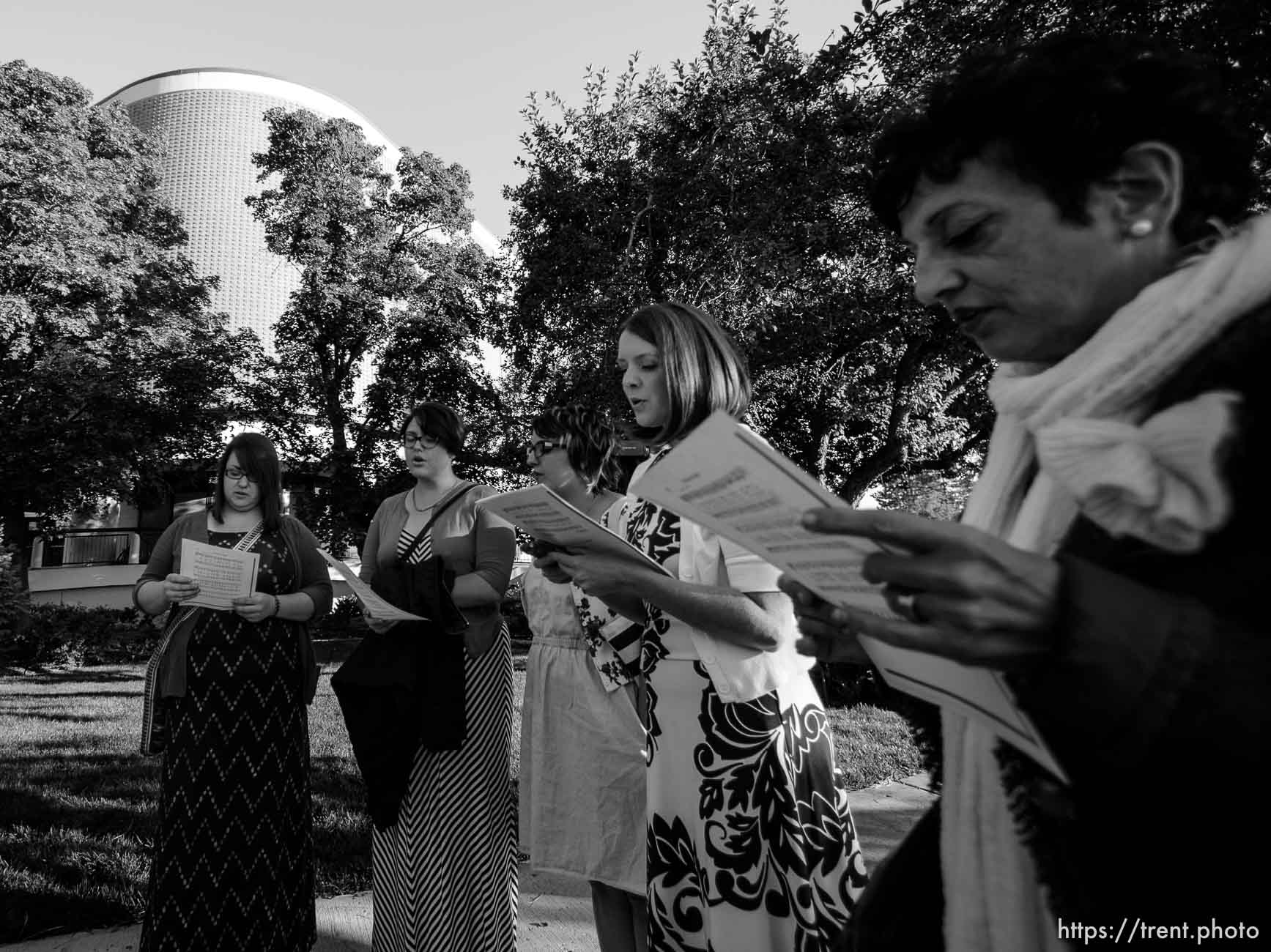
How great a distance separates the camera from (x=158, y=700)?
3215 mm

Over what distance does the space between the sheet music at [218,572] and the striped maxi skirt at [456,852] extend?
87 centimetres

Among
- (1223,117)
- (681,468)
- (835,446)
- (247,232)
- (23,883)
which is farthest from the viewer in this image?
(247,232)

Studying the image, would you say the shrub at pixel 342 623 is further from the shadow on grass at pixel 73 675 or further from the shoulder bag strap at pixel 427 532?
the shoulder bag strap at pixel 427 532

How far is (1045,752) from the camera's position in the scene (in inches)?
30.4

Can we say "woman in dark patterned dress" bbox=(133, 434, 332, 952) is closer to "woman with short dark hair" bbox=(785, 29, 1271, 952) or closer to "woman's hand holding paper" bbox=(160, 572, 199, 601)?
"woman's hand holding paper" bbox=(160, 572, 199, 601)

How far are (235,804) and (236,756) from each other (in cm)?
17

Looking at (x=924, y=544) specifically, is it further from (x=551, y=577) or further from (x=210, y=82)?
(x=210, y=82)

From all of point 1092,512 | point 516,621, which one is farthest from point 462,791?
point 516,621

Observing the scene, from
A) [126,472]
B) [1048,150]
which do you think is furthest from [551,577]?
[126,472]

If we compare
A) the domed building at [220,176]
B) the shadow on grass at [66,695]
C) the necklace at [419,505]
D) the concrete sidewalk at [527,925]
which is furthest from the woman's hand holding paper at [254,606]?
the domed building at [220,176]

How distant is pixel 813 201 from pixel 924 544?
7180 millimetres

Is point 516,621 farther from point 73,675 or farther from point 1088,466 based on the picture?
point 1088,466

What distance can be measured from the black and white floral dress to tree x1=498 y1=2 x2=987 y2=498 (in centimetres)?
500

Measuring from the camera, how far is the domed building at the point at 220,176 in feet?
109
